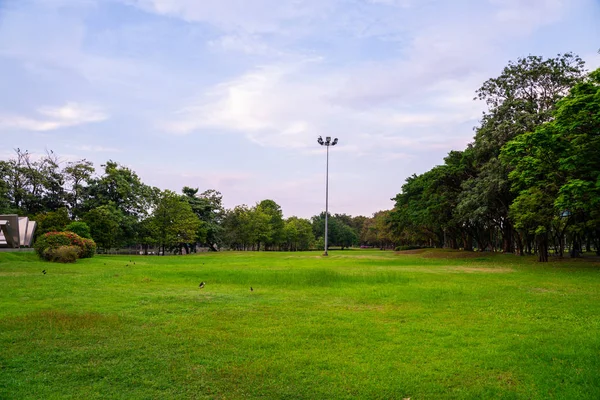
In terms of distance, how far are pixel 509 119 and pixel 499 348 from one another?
28.5 meters

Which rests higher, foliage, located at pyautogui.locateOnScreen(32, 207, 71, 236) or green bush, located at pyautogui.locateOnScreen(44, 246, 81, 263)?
foliage, located at pyautogui.locateOnScreen(32, 207, 71, 236)

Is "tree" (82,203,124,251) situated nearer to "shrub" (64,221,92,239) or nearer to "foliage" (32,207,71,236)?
"foliage" (32,207,71,236)

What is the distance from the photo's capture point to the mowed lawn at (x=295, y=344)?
5.56 meters

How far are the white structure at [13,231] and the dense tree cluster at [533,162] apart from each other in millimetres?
37392

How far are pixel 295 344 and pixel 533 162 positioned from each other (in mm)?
21419

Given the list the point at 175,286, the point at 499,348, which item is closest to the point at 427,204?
the point at 175,286

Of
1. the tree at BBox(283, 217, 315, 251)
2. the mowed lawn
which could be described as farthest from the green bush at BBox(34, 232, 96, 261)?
the tree at BBox(283, 217, 315, 251)

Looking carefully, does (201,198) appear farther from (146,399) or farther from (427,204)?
(146,399)

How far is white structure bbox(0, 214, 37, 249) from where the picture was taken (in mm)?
33644

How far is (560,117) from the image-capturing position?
21.3 metres

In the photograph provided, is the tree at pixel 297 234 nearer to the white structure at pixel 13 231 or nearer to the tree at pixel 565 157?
the white structure at pixel 13 231

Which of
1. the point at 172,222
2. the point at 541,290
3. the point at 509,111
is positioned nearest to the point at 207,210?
the point at 172,222

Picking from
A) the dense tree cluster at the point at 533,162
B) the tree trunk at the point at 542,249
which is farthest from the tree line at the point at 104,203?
the tree trunk at the point at 542,249

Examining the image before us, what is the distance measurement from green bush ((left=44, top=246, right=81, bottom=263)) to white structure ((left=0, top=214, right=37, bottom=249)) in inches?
442
